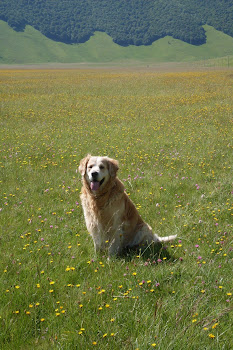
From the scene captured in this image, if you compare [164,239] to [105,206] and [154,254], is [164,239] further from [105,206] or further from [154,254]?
[105,206]

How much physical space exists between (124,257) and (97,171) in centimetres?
134

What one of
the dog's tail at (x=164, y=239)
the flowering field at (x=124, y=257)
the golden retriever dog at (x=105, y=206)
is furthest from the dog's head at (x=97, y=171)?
the dog's tail at (x=164, y=239)

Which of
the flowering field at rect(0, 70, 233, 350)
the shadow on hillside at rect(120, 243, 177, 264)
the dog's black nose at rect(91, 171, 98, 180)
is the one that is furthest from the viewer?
the shadow on hillside at rect(120, 243, 177, 264)

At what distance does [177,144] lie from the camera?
10750mm

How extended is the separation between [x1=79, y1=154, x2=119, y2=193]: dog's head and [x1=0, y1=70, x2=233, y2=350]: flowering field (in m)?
1.04

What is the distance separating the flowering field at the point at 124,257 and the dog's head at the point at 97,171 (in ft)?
3.43

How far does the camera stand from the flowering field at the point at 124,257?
3029mm

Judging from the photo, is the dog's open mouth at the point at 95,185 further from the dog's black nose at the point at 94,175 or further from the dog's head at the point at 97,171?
the dog's black nose at the point at 94,175

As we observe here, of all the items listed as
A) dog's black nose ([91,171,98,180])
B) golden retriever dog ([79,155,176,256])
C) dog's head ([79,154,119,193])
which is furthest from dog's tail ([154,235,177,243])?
dog's black nose ([91,171,98,180])

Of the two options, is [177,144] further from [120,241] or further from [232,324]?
[232,324]

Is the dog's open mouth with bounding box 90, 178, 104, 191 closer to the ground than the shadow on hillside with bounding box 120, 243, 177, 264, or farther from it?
farther from it

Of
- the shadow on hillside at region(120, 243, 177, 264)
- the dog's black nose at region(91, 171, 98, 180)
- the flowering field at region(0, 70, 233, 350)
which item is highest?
the dog's black nose at region(91, 171, 98, 180)

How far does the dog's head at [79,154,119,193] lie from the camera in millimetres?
4398

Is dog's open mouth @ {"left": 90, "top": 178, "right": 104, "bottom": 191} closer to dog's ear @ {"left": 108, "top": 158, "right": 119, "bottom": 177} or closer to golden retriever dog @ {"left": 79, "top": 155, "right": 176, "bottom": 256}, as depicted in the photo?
golden retriever dog @ {"left": 79, "top": 155, "right": 176, "bottom": 256}
